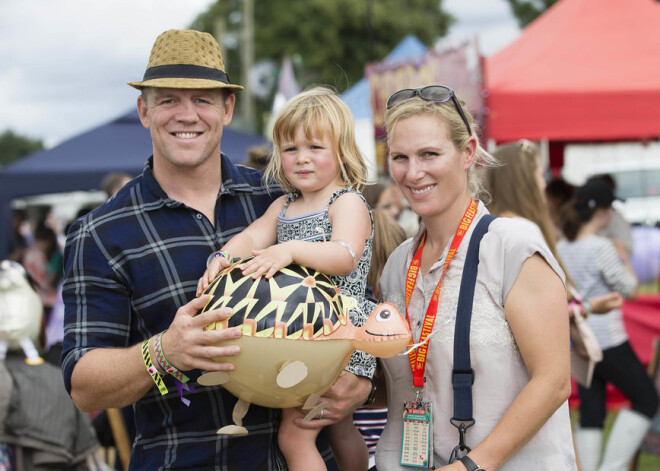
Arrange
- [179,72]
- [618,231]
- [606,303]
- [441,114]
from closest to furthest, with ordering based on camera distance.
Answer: [441,114]
[179,72]
[606,303]
[618,231]

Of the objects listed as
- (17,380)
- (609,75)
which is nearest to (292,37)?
(609,75)

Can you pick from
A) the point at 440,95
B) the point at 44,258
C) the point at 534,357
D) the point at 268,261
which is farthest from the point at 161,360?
the point at 44,258

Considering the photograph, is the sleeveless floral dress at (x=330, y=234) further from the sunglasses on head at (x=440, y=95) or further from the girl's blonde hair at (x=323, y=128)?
the sunglasses on head at (x=440, y=95)

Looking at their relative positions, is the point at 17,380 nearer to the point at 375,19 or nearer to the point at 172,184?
the point at 172,184

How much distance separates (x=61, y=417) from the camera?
394 cm

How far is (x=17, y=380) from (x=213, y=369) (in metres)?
2.44

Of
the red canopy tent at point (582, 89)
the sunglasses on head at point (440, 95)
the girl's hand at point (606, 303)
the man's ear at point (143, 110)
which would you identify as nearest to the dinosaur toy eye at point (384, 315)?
the sunglasses on head at point (440, 95)

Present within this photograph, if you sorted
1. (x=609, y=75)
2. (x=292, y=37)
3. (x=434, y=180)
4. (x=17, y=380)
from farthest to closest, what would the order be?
(x=292, y=37), (x=609, y=75), (x=17, y=380), (x=434, y=180)

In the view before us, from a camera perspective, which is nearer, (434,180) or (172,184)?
(434,180)

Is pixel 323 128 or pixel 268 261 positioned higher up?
pixel 323 128

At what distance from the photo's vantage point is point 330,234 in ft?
8.01

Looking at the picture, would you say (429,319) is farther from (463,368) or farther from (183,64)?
(183,64)

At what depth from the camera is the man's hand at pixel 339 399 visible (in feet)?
7.61

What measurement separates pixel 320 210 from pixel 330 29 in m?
32.4
